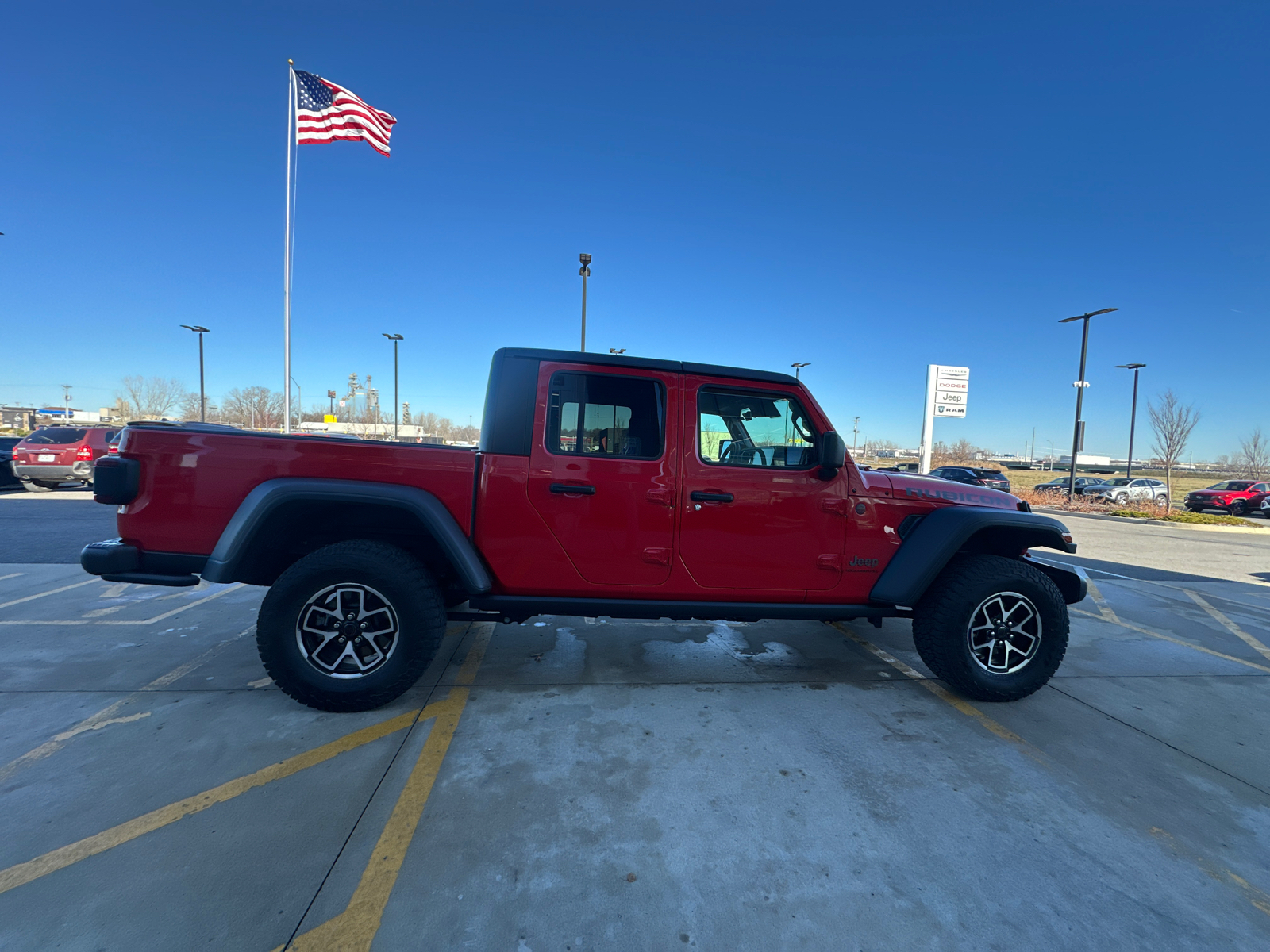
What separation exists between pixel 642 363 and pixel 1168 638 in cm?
522

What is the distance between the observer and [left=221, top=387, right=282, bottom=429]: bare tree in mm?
53469

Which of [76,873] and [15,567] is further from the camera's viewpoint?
[15,567]

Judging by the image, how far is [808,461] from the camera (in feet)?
11.0

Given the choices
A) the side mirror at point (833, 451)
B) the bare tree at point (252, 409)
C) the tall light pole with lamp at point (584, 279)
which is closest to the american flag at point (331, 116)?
the tall light pole with lamp at point (584, 279)

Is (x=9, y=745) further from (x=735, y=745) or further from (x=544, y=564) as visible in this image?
(x=735, y=745)

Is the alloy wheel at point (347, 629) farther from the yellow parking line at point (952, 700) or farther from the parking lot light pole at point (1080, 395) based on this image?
the parking lot light pole at point (1080, 395)

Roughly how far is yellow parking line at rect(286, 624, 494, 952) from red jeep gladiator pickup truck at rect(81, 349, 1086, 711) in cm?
49

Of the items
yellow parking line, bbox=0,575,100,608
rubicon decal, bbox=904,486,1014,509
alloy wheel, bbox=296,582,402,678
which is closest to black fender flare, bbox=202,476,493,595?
alloy wheel, bbox=296,582,402,678

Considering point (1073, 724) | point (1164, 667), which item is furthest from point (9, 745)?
point (1164, 667)

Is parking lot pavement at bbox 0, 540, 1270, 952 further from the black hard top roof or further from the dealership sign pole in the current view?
the dealership sign pole

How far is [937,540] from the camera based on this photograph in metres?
3.30

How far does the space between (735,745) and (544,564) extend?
1.39m

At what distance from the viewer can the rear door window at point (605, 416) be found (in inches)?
125

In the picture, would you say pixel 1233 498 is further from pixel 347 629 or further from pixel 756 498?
pixel 347 629
